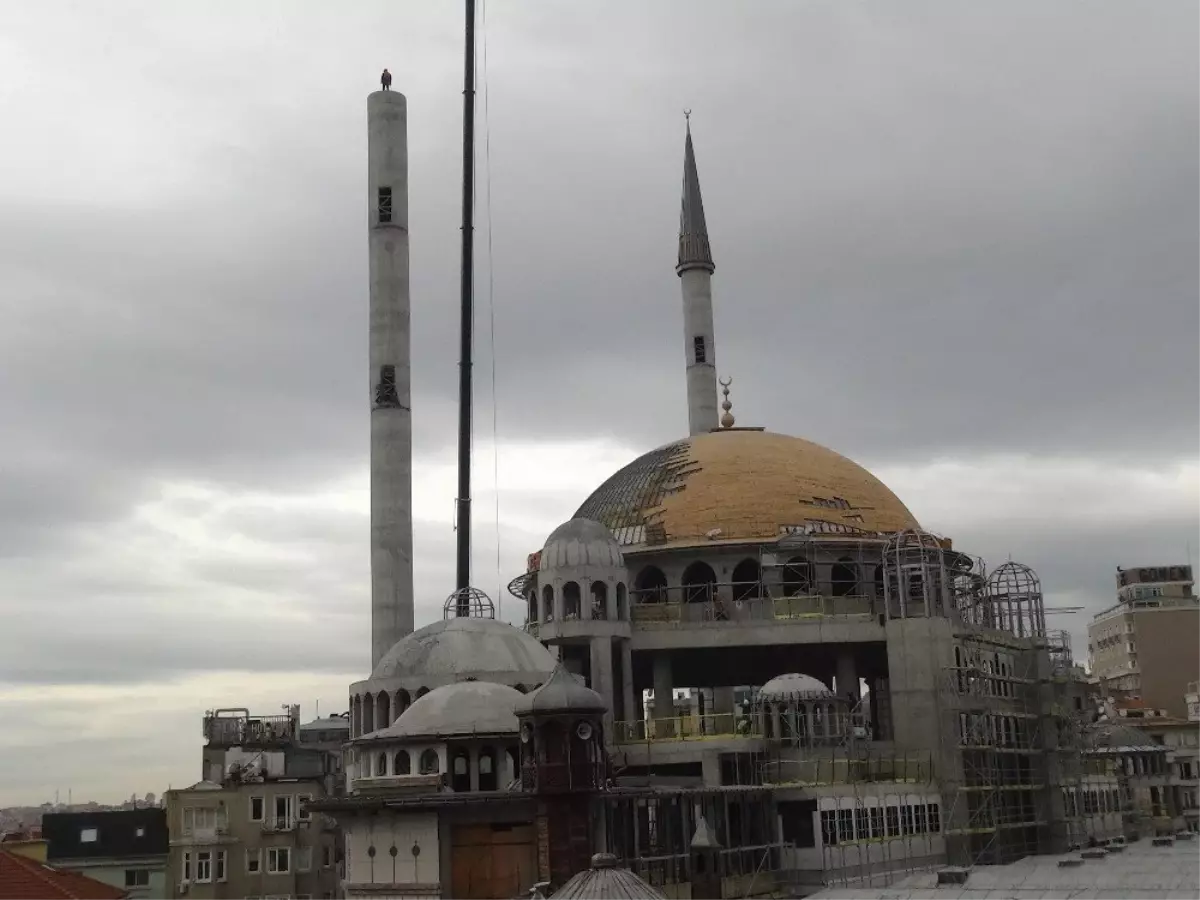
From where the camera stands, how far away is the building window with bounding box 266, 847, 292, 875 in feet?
242

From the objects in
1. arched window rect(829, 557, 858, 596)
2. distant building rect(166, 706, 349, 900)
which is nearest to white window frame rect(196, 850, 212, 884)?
distant building rect(166, 706, 349, 900)

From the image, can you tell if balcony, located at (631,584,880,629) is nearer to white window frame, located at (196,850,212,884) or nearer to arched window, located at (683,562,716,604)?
arched window, located at (683,562,716,604)

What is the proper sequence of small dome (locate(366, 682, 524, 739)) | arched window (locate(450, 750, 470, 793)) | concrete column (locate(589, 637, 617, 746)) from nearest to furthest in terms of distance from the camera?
arched window (locate(450, 750, 470, 793)), small dome (locate(366, 682, 524, 739)), concrete column (locate(589, 637, 617, 746))

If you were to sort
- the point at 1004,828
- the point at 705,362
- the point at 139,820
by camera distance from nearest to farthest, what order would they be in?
the point at 1004,828 < the point at 139,820 < the point at 705,362

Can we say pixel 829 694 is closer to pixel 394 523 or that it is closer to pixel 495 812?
pixel 495 812

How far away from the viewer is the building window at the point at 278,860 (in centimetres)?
7362

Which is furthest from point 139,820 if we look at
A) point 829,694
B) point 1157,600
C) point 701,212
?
point 1157,600

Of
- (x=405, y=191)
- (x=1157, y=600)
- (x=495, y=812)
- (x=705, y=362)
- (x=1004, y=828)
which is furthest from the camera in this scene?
(x=1157, y=600)

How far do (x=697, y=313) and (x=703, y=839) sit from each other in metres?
45.7

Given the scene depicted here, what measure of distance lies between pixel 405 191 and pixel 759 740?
1453 inches

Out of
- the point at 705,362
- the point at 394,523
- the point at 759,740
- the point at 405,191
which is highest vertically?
the point at 405,191

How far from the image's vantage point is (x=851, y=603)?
7025 cm

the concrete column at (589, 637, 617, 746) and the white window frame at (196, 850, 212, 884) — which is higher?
the concrete column at (589, 637, 617, 746)

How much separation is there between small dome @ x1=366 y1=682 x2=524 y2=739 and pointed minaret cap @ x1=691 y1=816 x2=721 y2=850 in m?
7.53
